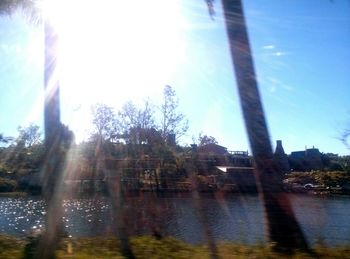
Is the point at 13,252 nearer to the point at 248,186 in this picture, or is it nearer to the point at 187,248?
the point at 187,248

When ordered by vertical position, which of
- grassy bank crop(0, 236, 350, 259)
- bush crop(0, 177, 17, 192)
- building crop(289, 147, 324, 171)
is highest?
building crop(289, 147, 324, 171)

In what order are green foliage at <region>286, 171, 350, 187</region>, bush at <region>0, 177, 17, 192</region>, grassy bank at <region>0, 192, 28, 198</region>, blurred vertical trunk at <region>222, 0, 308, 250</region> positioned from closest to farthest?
blurred vertical trunk at <region>222, 0, 308, 250</region>
grassy bank at <region>0, 192, 28, 198</region>
bush at <region>0, 177, 17, 192</region>
green foliage at <region>286, 171, 350, 187</region>

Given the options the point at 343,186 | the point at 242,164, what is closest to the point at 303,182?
the point at 343,186

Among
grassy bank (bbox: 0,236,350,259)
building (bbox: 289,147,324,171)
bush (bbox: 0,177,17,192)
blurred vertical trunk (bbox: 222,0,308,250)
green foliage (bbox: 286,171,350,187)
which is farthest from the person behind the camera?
building (bbox: 289,147,324,171)

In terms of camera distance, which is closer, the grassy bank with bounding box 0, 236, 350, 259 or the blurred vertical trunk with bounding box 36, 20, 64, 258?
the grassy bank with bounding box 0, 236, 350, 259

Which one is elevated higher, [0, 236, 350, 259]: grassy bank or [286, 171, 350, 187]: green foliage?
[286, 171, 350, 187]: green foliage

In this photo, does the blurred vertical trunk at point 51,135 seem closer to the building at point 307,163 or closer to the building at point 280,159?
the building at point 280,159

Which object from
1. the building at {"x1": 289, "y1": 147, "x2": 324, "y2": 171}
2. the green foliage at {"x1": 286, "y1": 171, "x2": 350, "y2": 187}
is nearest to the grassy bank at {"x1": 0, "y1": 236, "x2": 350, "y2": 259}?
the green foliage at {"x1": 286, "y1": 171, "x2": 350, "y2": 187}

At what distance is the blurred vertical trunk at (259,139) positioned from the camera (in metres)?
9.77

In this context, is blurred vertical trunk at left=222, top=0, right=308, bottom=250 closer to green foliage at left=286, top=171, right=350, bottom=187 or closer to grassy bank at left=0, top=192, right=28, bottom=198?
grassy bank at left=0, top=192, right=28, bottom=198

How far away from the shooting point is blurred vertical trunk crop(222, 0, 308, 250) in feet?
32.0

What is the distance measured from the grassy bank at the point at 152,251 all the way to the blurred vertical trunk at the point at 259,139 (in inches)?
51.8

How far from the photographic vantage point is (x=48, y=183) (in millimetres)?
12203

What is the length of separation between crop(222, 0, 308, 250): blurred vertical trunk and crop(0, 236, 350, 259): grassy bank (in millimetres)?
1316
